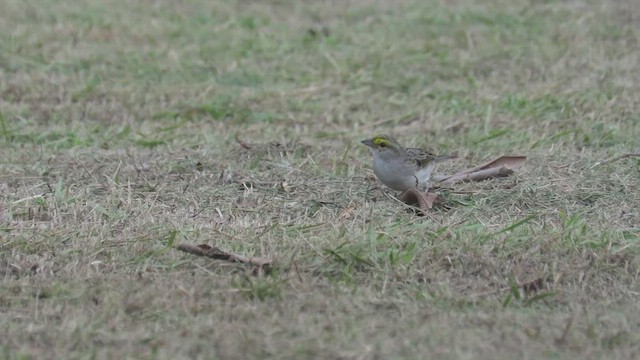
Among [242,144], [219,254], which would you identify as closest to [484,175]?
[242,144]

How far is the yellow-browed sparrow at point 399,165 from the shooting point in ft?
26.4

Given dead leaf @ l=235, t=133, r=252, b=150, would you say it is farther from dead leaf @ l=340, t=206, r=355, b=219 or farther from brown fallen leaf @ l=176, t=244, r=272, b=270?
brown fallen leaf @ l=176, t=244, r=272, b=270

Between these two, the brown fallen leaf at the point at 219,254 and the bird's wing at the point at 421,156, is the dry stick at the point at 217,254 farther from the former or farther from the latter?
the bird's wing at the point at 421,156

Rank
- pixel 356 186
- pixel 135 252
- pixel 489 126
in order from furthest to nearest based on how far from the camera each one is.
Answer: pixel 489 126, pixel 356 186, pixel 135 252

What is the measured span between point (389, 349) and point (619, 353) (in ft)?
3.40

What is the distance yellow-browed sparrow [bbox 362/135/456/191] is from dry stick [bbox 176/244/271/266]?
170 centimetres

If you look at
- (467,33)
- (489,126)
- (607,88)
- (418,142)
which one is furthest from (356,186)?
(467,33)

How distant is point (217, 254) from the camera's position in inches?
263

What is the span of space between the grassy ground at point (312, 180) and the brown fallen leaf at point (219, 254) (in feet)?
0.15

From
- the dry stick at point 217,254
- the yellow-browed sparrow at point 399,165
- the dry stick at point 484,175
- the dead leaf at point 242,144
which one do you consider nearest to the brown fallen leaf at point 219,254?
the dry stick at point 217,254

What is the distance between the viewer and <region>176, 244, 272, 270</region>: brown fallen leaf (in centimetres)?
657

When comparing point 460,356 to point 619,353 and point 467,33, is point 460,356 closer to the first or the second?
point 619,353

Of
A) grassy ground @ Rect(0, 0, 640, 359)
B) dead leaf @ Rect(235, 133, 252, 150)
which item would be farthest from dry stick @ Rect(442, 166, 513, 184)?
dead leaf @ Rect(235, 133, 252, 150)

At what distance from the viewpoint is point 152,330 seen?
579cm
